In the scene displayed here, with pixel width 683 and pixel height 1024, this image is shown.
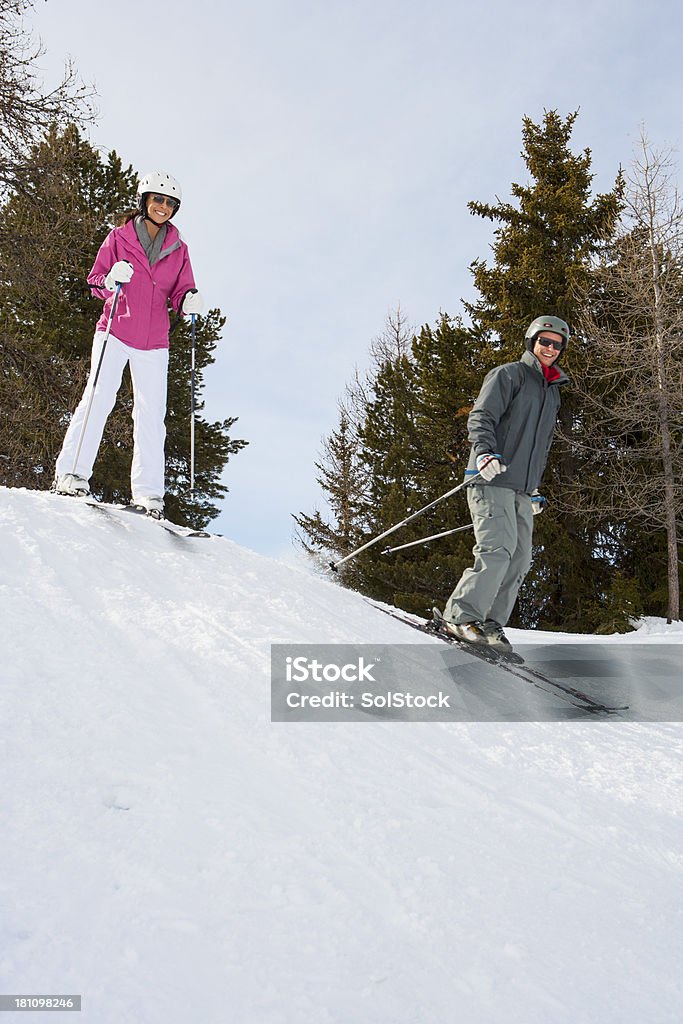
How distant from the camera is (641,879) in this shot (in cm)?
196

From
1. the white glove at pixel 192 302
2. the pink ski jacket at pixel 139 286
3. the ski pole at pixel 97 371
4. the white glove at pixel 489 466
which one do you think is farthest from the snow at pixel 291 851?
the white glove at pixel 192 302

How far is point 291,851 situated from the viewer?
1726 mm

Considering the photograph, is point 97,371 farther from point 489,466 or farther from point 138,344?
point 489,466

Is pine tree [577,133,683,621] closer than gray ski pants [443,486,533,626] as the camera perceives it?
No

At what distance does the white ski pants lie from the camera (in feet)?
16.7

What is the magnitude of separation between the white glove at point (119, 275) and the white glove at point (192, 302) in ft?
1.52

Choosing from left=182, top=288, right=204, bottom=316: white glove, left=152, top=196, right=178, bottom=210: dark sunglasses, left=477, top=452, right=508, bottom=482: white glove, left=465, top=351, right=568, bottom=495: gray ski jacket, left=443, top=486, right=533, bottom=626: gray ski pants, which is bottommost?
left=443, top=486, right=533, bottom=626: gray ski pants

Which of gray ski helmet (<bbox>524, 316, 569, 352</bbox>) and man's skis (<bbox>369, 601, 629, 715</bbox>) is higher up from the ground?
gray ski helmet (<bbox>524, 316, 569, 352</bbox>)

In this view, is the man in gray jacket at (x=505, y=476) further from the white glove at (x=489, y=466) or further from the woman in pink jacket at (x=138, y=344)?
the woman in pink jacket at (x=138, y=344)

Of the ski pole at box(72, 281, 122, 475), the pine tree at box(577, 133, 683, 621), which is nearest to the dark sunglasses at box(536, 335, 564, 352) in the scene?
the ski pole at box(72, 281, 122, 475)

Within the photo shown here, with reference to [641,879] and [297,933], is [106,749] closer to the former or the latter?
[297,933]

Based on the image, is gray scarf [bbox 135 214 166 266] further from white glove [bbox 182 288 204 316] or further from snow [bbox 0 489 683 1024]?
snow [bbox 0 489 683 1024]

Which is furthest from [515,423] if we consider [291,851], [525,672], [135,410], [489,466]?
[291,851]

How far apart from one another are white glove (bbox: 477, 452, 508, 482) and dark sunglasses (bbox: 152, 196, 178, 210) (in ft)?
9.38
